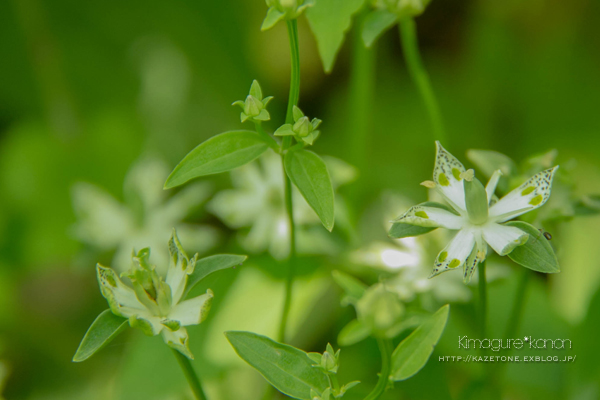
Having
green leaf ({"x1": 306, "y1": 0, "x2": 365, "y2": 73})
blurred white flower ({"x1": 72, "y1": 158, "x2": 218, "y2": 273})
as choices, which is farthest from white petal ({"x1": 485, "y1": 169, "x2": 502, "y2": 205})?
blurred white flower ({"x1": 72, "y1": 158, "x2": 218, "y2": 273})

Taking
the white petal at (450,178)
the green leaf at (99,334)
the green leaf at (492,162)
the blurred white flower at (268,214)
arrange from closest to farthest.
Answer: the green leaf at (99,334), the white petal at (450,178), the green leaf at (492,162), the blurred white flower at (268,214)

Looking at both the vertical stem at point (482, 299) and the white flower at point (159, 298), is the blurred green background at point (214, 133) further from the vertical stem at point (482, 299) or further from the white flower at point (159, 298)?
the white flower at point (159, 298)

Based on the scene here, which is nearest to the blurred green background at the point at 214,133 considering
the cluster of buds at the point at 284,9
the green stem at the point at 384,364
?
the green stem at the point at 384,364

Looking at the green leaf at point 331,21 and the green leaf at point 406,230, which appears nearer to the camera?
the green leaf at point 406,230

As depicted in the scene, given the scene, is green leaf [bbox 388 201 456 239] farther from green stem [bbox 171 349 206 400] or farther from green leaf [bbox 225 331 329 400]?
green stem [bbox 171 349 206 400]

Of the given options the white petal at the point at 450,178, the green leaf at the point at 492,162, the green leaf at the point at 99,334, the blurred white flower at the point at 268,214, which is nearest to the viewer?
the green leaf at the point at 99,334

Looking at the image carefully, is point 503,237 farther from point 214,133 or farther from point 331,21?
point 214,133
